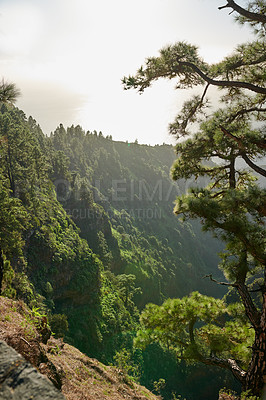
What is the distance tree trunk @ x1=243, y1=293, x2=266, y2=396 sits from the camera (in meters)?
4.30

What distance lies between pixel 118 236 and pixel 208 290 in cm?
3645

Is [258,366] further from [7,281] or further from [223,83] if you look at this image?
[7,281]

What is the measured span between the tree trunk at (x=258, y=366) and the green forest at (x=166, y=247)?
0.06 feet

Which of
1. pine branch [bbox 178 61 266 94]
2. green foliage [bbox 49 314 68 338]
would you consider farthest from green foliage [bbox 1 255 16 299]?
pine branch [bbox 178 61 266 94]

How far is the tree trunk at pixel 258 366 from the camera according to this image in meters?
4.30

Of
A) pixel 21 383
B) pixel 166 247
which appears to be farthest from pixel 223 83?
pixel 166 247

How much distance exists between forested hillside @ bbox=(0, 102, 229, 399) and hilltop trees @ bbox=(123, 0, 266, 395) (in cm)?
494

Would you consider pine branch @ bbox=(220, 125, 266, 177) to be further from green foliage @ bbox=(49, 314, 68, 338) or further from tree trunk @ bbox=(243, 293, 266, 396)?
green foliage @ bbox=(49, 314, 68, 338)

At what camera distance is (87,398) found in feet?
17.8

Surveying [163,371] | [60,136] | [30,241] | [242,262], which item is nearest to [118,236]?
[163,371]

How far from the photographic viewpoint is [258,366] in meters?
4.40

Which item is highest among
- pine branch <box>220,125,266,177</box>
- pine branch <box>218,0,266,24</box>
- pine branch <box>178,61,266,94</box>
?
pine branch <box>218,0,266,24</box>

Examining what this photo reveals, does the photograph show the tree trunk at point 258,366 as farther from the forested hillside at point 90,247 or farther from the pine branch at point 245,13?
→ the forested hillside at point 90,247

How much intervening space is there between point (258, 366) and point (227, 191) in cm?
330
